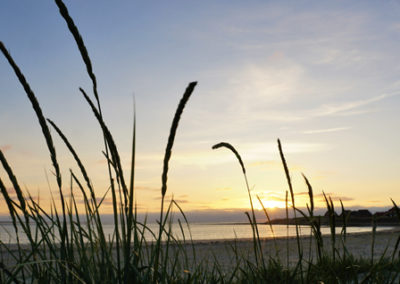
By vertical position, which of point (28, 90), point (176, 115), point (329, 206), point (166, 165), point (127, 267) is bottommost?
point (127, 267)

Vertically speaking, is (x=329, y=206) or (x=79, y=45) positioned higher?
(x=79, y=45)

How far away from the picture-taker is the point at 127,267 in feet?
3.66

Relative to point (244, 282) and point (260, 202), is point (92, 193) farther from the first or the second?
point (244, 282)

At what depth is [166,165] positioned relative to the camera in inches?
40.6

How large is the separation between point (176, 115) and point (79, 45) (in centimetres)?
29

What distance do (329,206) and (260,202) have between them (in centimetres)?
38

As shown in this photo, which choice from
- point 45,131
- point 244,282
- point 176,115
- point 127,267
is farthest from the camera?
point 244,282

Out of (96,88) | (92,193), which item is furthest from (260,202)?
(96,88)

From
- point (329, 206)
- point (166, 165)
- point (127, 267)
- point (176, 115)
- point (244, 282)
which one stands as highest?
point (176, 115)

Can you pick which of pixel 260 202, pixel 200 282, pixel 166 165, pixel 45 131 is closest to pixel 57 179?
pixel 45 131

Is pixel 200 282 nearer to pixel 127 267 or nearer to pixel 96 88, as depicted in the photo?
pixel 127 267

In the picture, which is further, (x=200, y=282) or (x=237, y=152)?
(x=200, y=282)

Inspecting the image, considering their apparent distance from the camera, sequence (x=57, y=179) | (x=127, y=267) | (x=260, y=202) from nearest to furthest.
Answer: (x=127, y=267) < (x=57, y=179) < (x=260, y=202)

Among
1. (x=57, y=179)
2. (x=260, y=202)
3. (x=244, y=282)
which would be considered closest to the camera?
(x=57, y=179)
